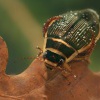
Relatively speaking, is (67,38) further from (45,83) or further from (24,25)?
(24,25)

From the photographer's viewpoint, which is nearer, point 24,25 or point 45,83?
point 45,83

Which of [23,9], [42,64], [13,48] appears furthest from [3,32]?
[42,64]

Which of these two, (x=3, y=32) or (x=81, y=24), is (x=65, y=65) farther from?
(x=3, y=32)

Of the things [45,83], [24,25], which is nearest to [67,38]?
[45,83]

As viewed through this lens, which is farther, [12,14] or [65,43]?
[12,14]

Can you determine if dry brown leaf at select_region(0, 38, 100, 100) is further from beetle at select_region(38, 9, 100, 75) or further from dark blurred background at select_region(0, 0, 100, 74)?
dark blurred background at select_region(0, 0, 100, 74)

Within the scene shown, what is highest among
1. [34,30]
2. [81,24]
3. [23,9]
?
[81,24]

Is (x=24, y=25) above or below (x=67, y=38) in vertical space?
below
